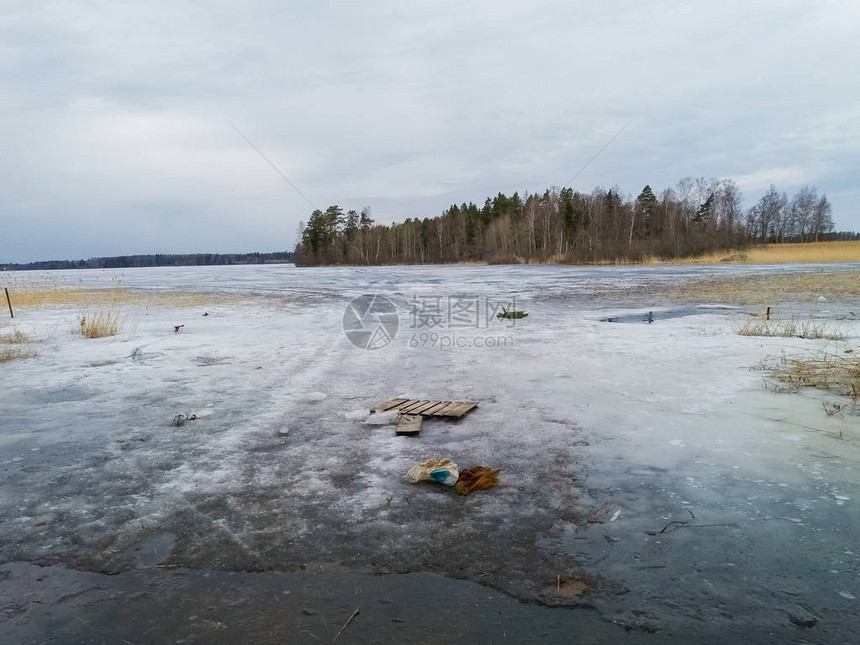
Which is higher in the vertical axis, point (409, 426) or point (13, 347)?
point (13, 347)

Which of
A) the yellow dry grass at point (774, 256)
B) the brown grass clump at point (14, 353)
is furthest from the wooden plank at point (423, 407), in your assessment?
the yellow dry grass at point (774, 256)

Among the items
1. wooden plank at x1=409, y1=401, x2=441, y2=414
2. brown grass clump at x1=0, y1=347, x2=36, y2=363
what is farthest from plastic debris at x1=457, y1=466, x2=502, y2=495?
brown grass clump at x1=0, y1=347, x2=36, y2=363

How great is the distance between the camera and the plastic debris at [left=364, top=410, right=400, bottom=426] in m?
4.86

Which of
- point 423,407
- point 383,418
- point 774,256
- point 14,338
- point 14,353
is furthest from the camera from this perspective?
point 774,256

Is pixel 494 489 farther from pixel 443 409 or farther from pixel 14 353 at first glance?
pixel 14 353

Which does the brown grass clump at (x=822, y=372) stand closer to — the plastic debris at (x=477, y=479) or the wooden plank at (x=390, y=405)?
the plastic debris at (x=477, y=479)

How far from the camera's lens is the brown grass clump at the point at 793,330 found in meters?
8.09

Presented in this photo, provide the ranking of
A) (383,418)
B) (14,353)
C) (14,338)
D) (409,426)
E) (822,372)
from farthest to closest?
1. (14,338)
2. (14,353)
3. (822,372)
4. (383,418)
5. (409,426)

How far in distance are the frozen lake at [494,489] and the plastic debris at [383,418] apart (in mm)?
107

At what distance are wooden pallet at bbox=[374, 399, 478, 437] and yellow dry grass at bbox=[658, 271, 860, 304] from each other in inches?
454

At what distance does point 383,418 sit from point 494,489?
177 centimetres

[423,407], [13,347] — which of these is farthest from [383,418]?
[13,347]

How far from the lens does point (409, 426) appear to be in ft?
15.1

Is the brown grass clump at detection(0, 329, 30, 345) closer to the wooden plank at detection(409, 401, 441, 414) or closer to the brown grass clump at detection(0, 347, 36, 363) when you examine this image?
the brown grass clump at detection(0, 347, 36, 363)
